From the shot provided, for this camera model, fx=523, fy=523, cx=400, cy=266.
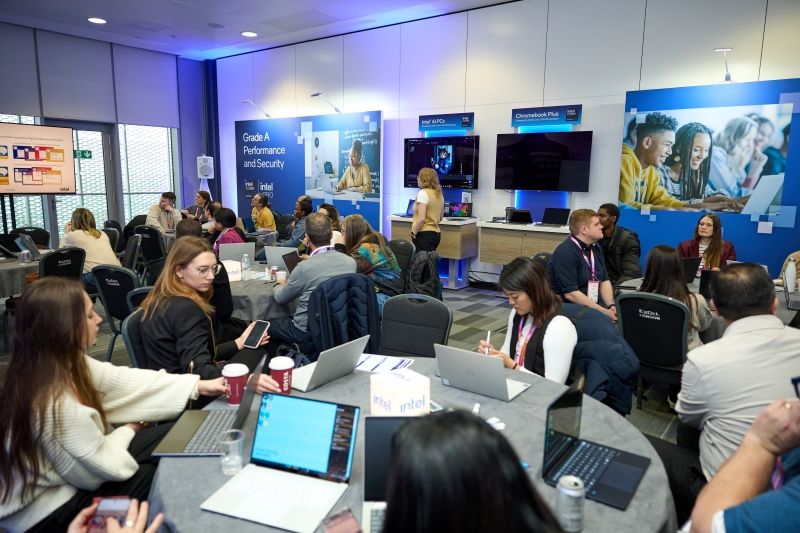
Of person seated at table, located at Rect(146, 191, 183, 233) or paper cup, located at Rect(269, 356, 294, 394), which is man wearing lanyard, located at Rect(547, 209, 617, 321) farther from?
person seated at table, located at Rect(146, 191, 183, 233)

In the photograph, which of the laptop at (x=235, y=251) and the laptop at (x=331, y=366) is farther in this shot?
the laptop at (x=235, y=251)

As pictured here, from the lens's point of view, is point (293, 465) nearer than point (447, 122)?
Yes

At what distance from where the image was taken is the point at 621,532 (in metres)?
1.28

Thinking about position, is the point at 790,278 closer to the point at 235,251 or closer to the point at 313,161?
the point at 235,251

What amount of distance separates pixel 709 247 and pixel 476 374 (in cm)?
388

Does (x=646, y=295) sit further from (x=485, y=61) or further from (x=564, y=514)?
(x=485, y=61)

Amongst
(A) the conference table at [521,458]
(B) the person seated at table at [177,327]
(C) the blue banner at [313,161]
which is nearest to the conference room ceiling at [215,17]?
(C) the blue banner at [313,161]

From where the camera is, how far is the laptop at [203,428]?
1.69 metres

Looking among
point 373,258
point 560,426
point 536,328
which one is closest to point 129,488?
point 560,426

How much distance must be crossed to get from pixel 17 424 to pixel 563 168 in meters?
6.54

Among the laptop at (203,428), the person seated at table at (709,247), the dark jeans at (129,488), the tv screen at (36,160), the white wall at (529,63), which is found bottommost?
the dark jeans at (129,488)

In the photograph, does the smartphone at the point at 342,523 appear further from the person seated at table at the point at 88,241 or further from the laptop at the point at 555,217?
the laptop at the point at 555,217

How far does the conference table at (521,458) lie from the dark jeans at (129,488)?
0.33 metres

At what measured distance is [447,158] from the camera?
793 cm
